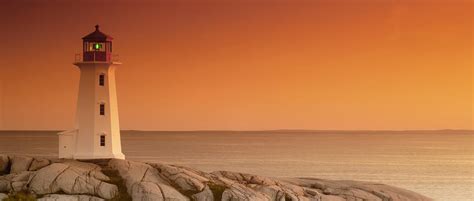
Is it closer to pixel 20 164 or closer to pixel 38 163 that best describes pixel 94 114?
pixel 38 163

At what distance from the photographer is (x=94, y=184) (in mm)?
48812

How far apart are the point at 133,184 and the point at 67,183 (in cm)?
355

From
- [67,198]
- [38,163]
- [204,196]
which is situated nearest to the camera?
[67,198]

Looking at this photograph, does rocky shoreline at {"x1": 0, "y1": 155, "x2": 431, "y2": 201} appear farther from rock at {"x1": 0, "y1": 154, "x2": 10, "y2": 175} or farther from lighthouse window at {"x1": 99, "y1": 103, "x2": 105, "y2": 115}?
lighthouse window at {"x1": 99, "y1": 103, "x2": 105, "y2": 115}

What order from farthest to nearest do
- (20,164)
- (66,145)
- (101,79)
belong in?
(66,145), (101,79), (20,164)

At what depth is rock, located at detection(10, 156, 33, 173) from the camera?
51.9 meters

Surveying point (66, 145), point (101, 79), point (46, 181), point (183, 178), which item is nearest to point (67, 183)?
point (46, 181)

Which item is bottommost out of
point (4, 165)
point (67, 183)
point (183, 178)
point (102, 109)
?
point (67, 183)

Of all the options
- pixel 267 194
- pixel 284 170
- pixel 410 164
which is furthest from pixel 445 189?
pixel 267 194

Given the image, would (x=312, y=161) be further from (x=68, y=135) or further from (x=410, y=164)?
(x=68, y=135)

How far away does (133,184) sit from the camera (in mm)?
48875

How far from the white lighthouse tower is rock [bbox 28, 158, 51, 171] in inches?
321

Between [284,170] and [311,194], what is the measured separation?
76863 millimetres

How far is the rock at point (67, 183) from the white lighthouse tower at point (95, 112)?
36.9 ft
